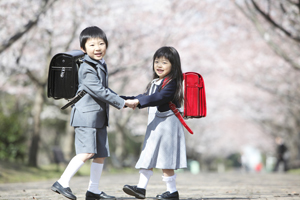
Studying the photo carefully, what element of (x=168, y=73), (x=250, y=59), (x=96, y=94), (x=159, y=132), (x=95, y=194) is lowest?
(x=95, y=194)

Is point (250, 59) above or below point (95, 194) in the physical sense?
above

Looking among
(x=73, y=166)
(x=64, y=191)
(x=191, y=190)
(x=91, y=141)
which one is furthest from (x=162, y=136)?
(x=191, y=190)

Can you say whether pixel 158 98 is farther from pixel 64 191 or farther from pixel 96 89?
pixel 64 191

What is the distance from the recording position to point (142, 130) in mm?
27547

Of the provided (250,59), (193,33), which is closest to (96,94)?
(193,33)

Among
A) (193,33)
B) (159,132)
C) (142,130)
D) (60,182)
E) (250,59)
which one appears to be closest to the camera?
(60,182)

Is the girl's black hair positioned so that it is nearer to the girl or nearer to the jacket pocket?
A: the girl

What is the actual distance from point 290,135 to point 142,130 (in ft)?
33.9

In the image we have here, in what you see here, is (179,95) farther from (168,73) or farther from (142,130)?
(142,130)

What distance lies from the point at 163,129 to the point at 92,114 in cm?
75

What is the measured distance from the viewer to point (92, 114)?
160 inches

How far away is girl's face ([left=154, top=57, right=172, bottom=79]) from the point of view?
14.3 ft

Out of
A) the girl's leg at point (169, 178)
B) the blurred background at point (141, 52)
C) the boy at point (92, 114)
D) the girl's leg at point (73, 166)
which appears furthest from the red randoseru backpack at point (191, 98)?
the blurred background at point (141, 52)

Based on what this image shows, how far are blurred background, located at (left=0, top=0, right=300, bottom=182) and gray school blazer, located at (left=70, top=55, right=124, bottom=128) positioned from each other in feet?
16.3
